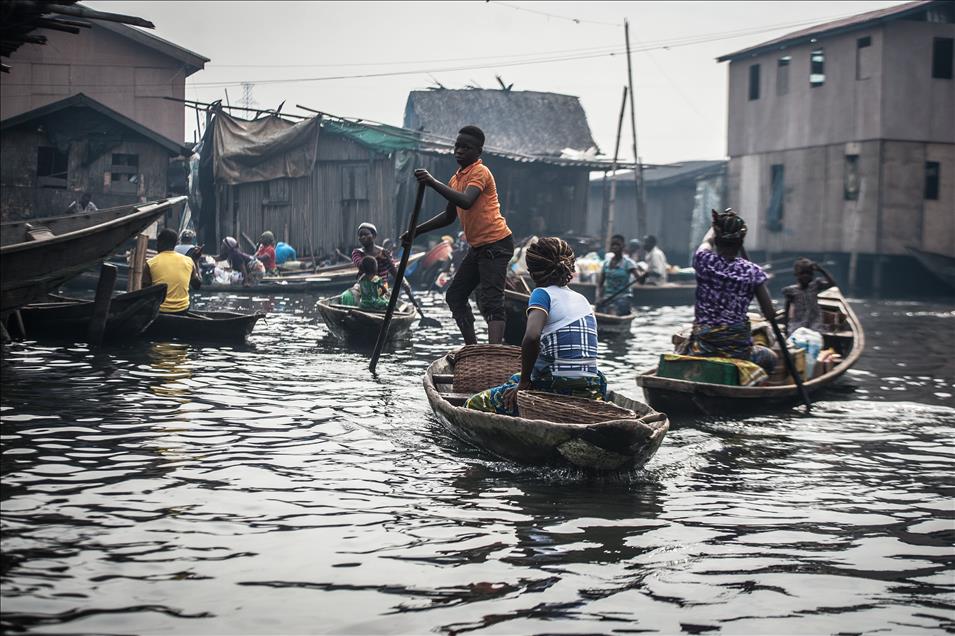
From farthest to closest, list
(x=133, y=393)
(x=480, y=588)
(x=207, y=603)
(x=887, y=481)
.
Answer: (x=133, y=393), (x=887, y=481), (x=480, y=588), (x=207, y=603)

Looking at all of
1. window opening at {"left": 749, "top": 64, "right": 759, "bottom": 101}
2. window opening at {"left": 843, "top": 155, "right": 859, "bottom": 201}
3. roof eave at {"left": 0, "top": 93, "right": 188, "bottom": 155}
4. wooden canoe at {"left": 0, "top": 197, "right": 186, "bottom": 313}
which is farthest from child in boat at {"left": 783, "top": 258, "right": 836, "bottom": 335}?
window opening at {"left": 749, "top": 64, "right": 759, "bottom": 101}

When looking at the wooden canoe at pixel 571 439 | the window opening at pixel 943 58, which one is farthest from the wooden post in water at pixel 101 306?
the window opening at pixel 943 58

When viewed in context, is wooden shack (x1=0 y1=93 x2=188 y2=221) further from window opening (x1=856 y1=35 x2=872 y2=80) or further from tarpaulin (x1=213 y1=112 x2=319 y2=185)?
window opening (x1=856 y1=35 x2=872 y2=80)

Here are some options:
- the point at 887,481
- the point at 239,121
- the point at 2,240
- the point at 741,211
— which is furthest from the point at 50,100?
the point at 887,481

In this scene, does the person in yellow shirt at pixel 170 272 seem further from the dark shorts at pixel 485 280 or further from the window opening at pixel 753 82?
the window opening at pixel 753 82

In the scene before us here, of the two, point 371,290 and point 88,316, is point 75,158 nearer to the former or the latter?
point 88,316

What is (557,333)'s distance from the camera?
612 centimetres

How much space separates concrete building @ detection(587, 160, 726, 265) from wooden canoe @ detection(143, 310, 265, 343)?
24.7 meters

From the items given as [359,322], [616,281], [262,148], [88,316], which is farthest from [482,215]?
[262,148]

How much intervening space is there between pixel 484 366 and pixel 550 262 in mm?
1575

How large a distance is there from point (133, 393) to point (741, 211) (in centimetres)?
2476

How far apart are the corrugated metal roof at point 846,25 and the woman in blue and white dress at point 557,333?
21.8 meters

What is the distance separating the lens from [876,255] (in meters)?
25.7

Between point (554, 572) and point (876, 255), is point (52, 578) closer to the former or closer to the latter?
point (554, 572)
